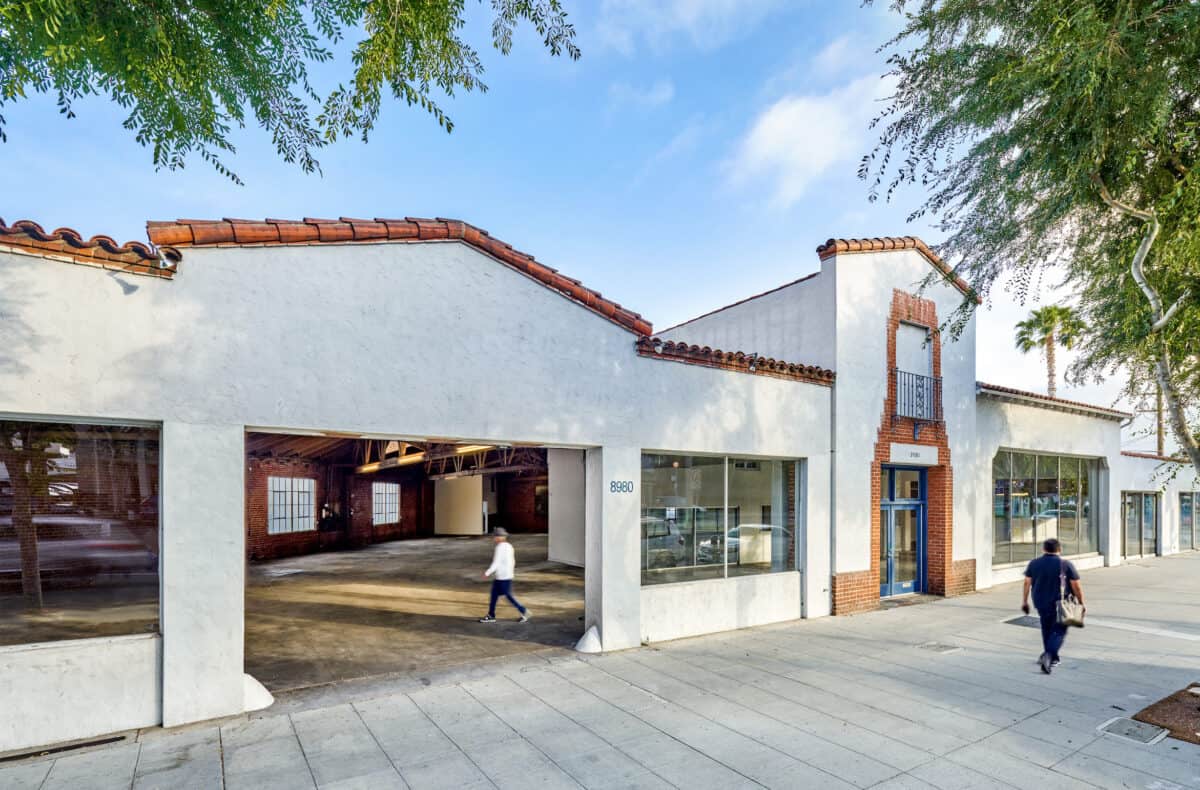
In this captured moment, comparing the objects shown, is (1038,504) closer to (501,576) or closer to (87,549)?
(501,576)

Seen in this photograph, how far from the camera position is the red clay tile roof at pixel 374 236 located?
19.9 ft

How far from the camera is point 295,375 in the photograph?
6520mm

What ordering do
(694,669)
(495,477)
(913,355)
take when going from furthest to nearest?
(495,477)
(913,355)
(694,669)

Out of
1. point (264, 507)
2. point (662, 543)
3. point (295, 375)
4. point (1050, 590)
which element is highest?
point (295, 375)

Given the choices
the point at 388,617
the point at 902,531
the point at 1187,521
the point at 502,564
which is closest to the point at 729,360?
the point at 502,564

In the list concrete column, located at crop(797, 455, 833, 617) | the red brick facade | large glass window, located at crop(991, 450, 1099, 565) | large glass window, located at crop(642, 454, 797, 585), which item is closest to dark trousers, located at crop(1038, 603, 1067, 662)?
concrete column, located at crop(797, 455, 833, 617)

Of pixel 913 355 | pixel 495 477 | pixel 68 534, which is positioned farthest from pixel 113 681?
pixel 495 477

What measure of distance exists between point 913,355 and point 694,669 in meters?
8.53

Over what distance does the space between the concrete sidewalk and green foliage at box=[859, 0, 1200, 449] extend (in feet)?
14.1

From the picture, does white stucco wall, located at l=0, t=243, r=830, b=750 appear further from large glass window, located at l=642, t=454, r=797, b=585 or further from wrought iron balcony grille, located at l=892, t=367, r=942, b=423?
wrought iron balcony grille, located at l=892, t=367, r=942, b=423

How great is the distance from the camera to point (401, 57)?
5.62m

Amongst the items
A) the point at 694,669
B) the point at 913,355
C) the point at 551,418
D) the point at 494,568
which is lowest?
the point at 694,669

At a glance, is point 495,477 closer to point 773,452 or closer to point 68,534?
point 773,452

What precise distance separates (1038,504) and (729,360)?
1218 centimetres
